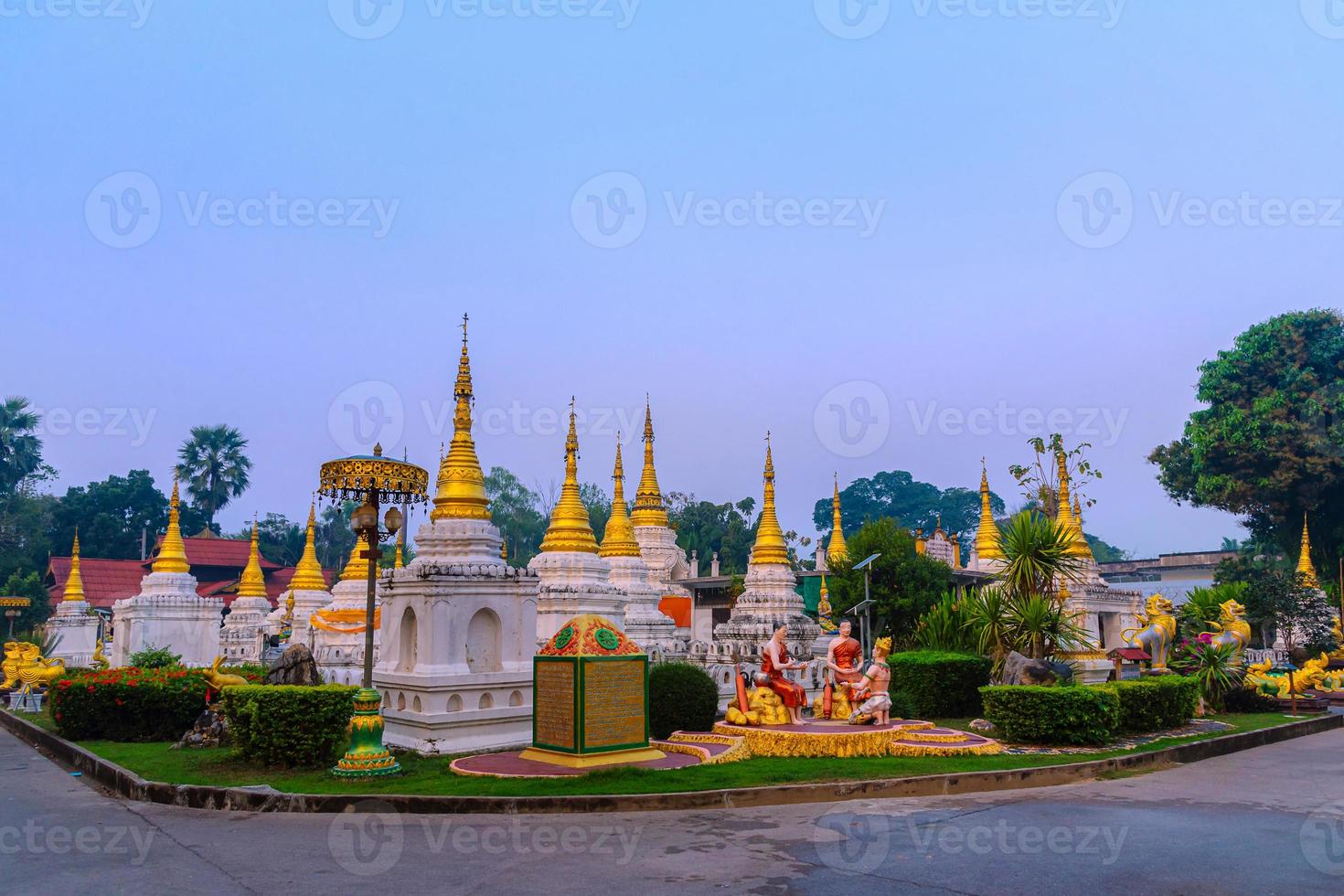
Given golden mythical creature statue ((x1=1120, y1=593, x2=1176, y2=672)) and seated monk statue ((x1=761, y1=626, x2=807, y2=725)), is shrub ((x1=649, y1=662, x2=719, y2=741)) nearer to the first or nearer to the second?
seated monk statue ((x1=761, y1=626, x2=807, y2=725))

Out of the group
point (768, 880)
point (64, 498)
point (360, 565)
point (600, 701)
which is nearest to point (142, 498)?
point (64, 498)

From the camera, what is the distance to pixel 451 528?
55.3 ft

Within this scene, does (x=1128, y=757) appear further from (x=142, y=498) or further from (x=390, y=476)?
(x=142, y=498)

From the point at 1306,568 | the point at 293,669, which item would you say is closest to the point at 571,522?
the point at 293,669

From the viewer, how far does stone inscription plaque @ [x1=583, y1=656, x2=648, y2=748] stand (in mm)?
12766

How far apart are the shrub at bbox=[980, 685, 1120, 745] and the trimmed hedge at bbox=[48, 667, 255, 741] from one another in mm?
13714

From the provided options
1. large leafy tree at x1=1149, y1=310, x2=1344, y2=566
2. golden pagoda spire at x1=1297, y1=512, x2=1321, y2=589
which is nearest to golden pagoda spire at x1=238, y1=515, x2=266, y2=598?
golden pagoda spire at x1=1297, y1=512, x2=1321, y2=589

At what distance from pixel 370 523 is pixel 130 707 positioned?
22.8 feet

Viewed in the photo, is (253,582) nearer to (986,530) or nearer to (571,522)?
(571,522)

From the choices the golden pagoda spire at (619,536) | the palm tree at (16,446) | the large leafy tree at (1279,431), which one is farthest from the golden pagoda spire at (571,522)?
the palm tree at (16,446)

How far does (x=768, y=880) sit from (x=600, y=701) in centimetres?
550

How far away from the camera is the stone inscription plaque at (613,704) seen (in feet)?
41.9

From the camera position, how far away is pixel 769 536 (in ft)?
90.2

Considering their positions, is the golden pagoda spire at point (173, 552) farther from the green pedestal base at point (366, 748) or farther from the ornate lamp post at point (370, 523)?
the green pedestal base at point (366, 748)
